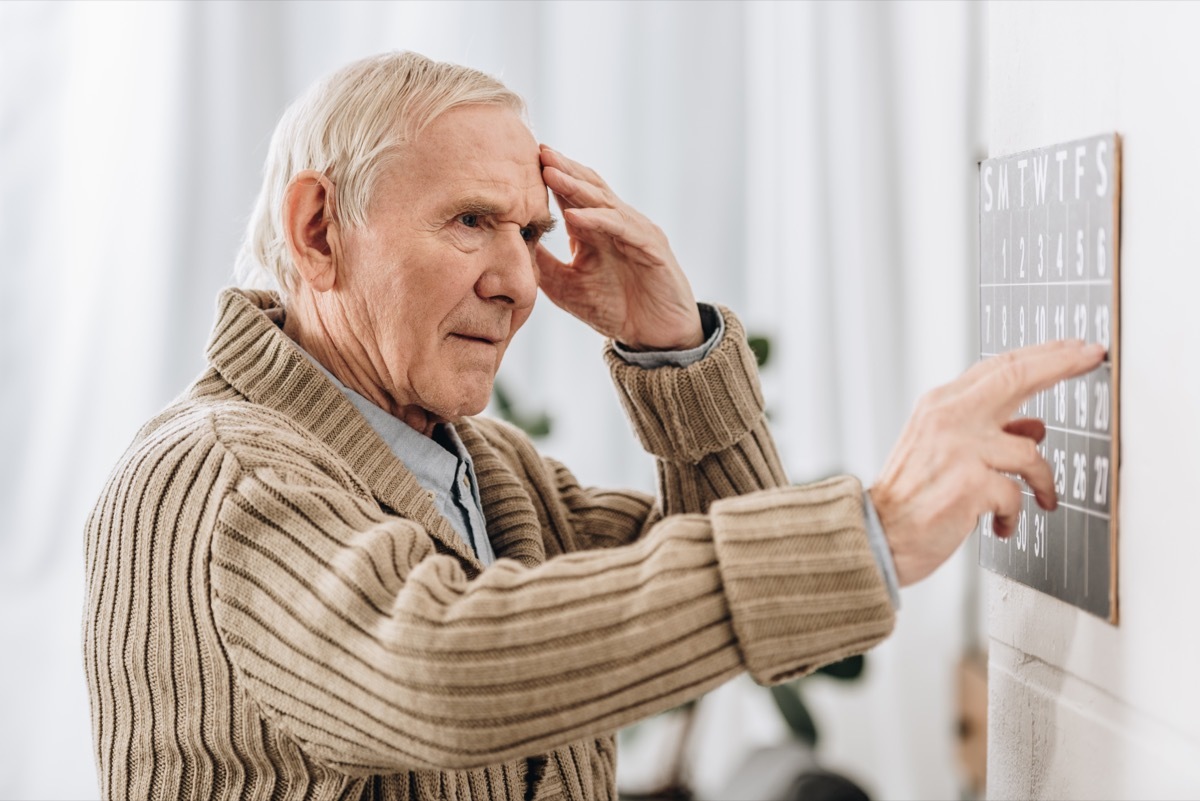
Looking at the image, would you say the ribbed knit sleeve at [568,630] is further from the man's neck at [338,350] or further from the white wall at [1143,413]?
the man's neck at [338,350]

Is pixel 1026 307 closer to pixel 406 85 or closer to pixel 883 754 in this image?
pixel 406 85

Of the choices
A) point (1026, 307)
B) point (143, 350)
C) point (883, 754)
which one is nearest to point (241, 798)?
point (1026, 307)

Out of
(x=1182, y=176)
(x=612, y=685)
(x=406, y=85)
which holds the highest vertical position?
(x=406, y=85)

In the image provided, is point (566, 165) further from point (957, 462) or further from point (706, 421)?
point (957, 462)

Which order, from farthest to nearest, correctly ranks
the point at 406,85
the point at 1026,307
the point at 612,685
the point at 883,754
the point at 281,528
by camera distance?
the point at 883,754, the point at 406,85, the point at 1026,307, the point at 281,528, the point at 612,685

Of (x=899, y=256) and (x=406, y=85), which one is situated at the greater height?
(x=406, y=85)

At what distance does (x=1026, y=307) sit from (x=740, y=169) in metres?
1.33

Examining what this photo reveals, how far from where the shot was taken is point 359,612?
80cm

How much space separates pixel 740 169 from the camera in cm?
229

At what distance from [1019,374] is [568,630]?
0.39 m

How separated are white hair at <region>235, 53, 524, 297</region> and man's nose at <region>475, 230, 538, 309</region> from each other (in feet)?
0.45

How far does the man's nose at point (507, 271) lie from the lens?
3.96 ft

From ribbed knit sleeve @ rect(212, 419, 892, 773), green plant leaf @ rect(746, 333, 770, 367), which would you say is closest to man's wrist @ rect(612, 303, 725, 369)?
green plant leaf @ rect(746, 333, 770, 367)

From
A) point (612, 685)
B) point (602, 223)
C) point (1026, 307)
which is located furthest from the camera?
point (602, 223)
